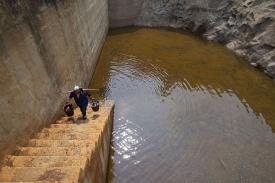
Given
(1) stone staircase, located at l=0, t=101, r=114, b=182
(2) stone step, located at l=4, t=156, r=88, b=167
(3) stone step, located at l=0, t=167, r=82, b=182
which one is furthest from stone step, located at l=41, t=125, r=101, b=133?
(3) stone step, located at l=0, t=167, r=82, b=182

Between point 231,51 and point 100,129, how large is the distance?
12647 millimetres

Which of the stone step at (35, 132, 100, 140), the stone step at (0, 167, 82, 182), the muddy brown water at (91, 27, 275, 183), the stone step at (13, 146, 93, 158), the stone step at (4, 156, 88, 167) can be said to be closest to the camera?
A: the stone step at (0, 167, 82, 182)

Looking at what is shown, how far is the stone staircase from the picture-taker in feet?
12.2

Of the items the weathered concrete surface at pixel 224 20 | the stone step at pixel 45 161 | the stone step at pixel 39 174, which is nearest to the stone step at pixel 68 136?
the stone step at pixel 45 161

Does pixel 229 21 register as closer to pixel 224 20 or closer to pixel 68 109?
pixel 224 20

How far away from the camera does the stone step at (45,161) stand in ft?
13.4

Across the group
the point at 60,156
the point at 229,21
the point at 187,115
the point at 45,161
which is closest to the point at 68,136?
the point at 60,156

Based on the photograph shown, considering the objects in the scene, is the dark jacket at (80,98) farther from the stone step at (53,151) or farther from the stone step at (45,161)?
the stone step at (45,161)

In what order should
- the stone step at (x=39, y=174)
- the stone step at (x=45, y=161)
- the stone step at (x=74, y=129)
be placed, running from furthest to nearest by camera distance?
the stone step at (x=74, y=129), the stone step at (x=45, y=161), the stone step at (x=39, y=174)

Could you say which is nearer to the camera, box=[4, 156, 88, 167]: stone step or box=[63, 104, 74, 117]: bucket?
box=[4, 156, 88, 167]: stone step

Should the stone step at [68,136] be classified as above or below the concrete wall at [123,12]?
below

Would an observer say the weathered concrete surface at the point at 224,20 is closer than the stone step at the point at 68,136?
No

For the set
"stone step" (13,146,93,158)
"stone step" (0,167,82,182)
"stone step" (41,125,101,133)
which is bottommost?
"stone step" (0,167,82,182)

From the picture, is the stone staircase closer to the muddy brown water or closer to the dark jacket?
the dark jacket
